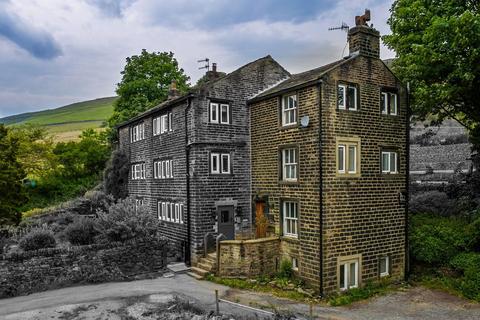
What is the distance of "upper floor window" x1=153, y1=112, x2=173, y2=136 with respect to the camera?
2225 cm

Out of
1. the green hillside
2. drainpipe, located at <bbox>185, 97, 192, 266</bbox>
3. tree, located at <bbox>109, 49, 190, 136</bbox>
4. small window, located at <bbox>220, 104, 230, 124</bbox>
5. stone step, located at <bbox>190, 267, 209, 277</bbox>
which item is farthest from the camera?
the green hillside

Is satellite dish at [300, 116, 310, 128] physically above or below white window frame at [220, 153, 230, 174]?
above

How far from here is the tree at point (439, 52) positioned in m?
15.9

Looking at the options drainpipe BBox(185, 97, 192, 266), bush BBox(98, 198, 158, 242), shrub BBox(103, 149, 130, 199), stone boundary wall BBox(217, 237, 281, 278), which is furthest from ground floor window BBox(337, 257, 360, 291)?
shrub BBox(103, 149, 130, 199)

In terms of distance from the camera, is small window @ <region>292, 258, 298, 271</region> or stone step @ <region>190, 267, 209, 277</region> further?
stone step @ <region>190, 267, 209, 277</region>

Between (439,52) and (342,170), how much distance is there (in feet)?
23.7

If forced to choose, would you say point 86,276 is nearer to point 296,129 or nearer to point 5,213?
point 5,213

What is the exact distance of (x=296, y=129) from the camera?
1678 centimetres

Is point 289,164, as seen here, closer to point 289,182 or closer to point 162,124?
point 289,182

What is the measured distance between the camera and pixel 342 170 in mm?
15984

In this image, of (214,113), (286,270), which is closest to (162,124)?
(214,113)

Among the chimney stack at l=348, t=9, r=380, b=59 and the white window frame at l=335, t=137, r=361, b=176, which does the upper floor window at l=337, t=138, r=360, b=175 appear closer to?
the white window frame at l=335, t=137, r=361, b=176

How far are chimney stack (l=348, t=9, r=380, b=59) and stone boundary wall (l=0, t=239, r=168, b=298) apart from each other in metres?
13.6

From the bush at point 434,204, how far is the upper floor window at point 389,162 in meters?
6.19
